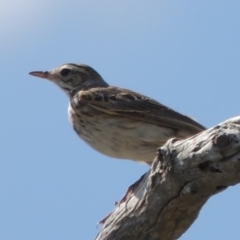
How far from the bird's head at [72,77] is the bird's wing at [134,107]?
2.63 ft

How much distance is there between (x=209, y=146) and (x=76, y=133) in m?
4.89

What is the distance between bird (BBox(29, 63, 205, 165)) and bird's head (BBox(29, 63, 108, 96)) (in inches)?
19.6

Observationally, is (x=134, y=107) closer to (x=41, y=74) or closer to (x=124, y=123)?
(x=124, y=123)

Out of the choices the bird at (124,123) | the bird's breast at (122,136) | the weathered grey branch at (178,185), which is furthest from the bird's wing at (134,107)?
the weathered grey branch at (178,185)

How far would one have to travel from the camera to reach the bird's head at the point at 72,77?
13555mm

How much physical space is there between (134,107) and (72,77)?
2.12 meters

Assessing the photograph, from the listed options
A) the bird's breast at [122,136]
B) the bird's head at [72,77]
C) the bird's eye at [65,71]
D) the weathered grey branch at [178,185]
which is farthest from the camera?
the bird's eye at [65,71]

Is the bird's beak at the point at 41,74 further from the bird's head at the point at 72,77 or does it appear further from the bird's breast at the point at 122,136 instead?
the bird's breast at the point at 122,136

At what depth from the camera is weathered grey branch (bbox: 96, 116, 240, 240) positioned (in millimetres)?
6996

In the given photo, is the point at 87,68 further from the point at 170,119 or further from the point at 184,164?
the point at 184,164

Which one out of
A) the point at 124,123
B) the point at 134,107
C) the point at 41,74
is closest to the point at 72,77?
the point at 41,74

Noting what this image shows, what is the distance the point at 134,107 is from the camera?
12.0m

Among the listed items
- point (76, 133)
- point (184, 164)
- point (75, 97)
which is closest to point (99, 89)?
point (75, 97)

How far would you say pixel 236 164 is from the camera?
6852 mm
